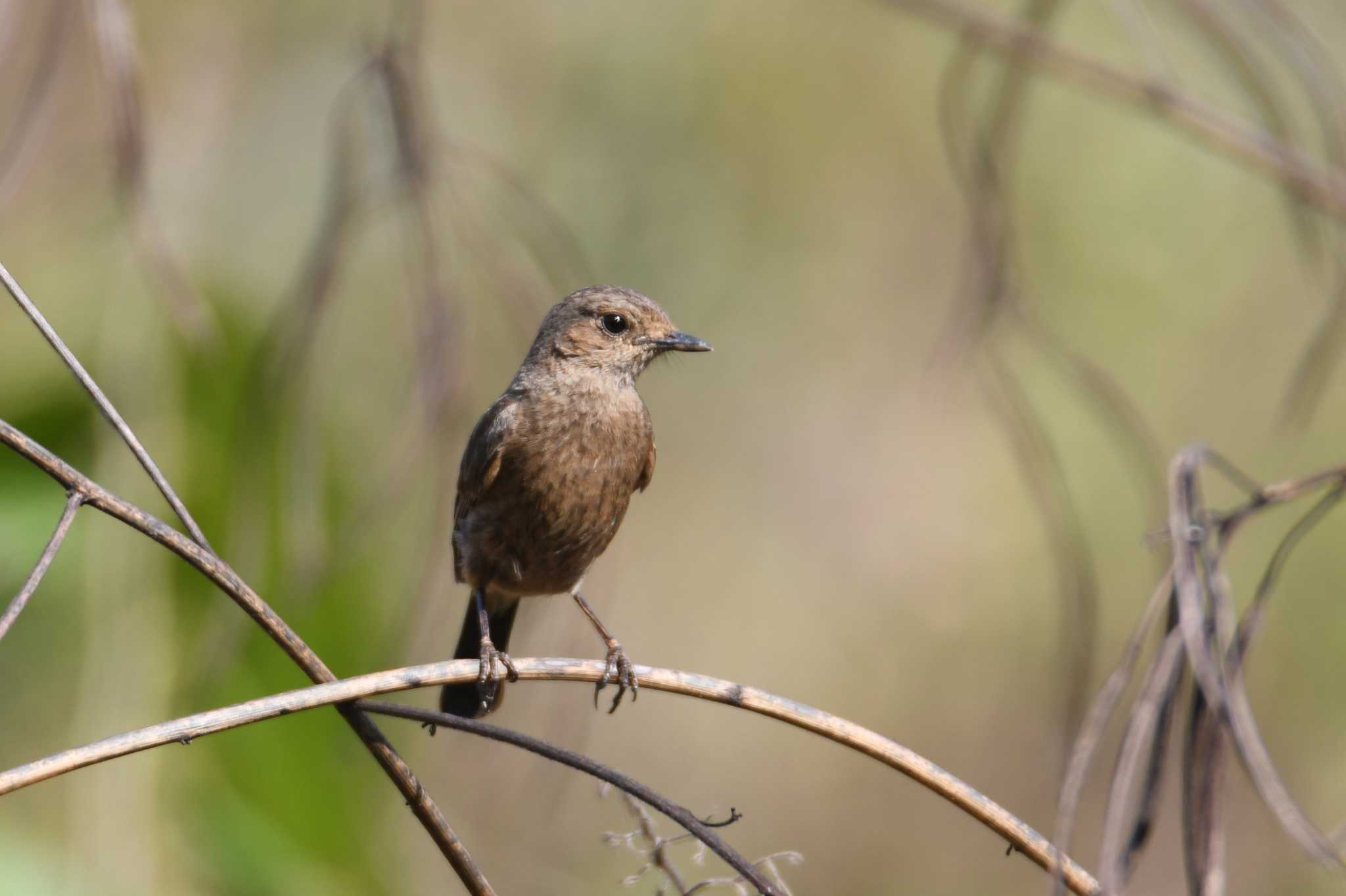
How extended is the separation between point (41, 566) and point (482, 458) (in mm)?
2430

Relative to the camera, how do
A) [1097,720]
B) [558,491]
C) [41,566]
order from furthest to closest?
[558,491]
[1097,720]
[41,566]

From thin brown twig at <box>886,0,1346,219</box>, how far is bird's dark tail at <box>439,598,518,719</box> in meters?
2.17

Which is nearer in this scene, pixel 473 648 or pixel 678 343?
pixel 678 343

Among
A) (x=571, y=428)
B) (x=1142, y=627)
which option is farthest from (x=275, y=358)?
(x=1142, y=627)

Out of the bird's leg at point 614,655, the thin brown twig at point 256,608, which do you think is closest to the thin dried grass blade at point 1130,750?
the thin brown twig at point 256,608

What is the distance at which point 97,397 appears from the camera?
186 centimetres

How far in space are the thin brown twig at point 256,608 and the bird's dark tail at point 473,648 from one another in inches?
72.9

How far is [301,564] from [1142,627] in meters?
1.85

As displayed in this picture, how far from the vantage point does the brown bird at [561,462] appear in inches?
157

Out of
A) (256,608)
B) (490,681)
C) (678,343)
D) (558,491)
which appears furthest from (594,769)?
(678,343)

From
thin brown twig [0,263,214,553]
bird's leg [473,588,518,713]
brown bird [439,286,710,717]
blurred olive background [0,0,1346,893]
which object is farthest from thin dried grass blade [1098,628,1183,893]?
blurred olive background [0,0,1346,893]

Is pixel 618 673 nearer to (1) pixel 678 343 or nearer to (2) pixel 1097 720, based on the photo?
(1) pixel 678 343

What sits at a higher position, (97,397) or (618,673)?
(97,397)

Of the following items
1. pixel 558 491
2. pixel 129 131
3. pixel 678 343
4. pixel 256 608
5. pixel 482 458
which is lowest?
pixel 256 608
